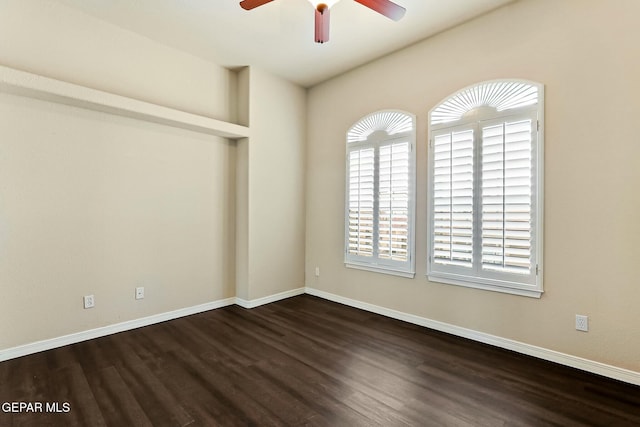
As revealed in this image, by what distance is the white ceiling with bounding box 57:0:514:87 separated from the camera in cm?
282

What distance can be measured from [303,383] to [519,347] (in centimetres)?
196

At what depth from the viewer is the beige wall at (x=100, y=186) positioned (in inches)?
104

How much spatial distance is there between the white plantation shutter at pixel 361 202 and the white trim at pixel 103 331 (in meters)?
1.92

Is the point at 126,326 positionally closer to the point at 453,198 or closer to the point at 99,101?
the point at 99,101

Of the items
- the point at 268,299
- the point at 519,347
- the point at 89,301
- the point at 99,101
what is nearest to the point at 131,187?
the point at 99,101

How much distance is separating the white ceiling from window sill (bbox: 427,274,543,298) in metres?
2.58

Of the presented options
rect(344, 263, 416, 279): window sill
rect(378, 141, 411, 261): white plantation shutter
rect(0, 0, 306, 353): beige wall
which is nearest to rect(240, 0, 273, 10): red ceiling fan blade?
rect(0, 0, 306, 353): beige wall

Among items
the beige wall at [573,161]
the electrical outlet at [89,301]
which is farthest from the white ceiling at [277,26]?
the electrical outlet at [89,301]

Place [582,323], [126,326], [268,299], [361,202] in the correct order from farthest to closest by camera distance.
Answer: [268,299] < [361,202] < [126,326] < [582,323]

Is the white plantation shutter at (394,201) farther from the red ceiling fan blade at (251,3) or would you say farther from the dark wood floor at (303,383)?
the red ceiling fan blade at (251,3)

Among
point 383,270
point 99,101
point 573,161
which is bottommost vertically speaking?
point 383,270

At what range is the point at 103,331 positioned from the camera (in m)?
3.11

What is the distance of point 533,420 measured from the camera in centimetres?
188

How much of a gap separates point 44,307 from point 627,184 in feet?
16.1
